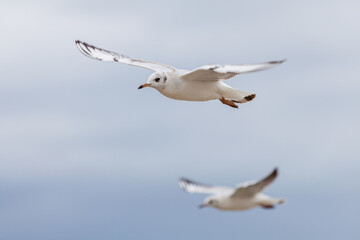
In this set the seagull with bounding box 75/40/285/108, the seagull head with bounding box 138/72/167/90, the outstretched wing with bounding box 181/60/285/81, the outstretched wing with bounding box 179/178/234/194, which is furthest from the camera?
the seagull head with bounding box 138/72/167/90

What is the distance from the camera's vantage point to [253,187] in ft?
49.6

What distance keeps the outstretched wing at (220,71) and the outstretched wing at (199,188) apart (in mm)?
2124

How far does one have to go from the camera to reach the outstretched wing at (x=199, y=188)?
16.1 metres

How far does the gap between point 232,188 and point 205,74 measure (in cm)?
358

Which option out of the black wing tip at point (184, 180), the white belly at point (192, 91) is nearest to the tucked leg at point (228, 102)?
the white belly at point (192, 91)

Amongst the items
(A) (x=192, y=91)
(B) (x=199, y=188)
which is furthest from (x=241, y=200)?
(A) (x=192, y=91)

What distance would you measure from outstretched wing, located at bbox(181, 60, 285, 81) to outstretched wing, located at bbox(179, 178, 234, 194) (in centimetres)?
212

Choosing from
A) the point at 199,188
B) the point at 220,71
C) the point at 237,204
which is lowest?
the point at 237,204

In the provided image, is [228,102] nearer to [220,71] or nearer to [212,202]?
[220,71]

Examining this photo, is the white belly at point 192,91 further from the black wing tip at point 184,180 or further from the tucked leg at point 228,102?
the black wing tip at point 184,180

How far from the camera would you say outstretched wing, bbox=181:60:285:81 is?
16.8 m

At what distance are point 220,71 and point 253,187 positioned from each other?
3.32 metres

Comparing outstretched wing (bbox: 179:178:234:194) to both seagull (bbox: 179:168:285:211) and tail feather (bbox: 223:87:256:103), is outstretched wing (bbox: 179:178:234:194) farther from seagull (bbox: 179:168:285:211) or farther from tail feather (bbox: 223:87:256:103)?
tail feather (bbox: 223:87:256:103)

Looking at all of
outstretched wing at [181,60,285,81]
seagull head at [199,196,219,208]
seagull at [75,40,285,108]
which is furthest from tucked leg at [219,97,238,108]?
seagull head at [199,196,219,208]
